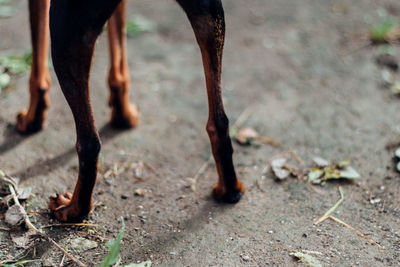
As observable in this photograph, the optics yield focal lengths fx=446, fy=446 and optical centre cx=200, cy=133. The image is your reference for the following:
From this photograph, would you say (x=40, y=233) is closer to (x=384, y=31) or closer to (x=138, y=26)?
(x=138, y=26)

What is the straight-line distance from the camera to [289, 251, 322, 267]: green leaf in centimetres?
228

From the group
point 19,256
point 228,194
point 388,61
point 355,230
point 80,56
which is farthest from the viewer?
point 388,61

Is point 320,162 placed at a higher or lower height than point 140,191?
lower

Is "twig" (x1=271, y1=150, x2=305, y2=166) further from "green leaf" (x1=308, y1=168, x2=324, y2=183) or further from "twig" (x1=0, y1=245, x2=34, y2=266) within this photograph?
"twig" (x1=0, y1=245, x2=34, y2=266)

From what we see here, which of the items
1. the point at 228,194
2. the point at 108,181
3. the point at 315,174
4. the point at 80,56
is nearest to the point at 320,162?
the point at 315,174

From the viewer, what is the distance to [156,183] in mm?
2953

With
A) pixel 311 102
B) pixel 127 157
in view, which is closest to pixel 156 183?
pixel 127 157

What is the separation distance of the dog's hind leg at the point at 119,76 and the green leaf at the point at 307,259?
1.70 m

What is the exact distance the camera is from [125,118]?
3.44 m

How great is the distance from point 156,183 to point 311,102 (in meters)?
1.64

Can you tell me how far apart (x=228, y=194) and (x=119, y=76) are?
50.2 inches

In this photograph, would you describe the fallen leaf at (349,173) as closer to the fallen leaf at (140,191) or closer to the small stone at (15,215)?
the fallen leaf at (140,191)

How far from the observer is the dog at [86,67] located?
2000mm

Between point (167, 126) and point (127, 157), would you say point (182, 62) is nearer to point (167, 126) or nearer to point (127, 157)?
point (167, 126)
